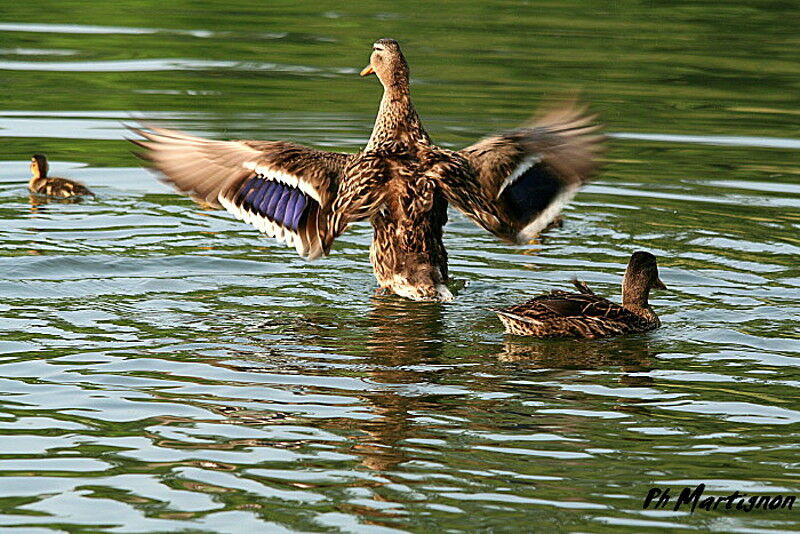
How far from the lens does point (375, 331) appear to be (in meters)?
8.29

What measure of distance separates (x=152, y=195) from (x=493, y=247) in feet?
9.46

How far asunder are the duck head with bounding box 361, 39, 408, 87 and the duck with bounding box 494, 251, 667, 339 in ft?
6.43

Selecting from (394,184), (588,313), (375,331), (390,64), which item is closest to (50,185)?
(390,64)

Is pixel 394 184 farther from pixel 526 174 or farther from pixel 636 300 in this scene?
pixel 636 300

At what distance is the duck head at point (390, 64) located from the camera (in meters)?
9.82

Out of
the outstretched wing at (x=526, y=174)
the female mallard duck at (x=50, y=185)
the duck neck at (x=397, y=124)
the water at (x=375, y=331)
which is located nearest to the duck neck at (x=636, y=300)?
the water at (x=375, y=331)

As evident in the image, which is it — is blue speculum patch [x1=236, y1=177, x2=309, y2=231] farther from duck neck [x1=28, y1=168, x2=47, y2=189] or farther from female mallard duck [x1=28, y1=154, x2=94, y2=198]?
duck neck [x1=28, y1=168, x2=47, y2=189]

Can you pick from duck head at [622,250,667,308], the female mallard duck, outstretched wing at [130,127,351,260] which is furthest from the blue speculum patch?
the female mallard duck

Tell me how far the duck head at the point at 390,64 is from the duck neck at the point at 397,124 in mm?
108

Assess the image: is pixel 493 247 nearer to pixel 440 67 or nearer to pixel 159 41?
pixel 440 67
